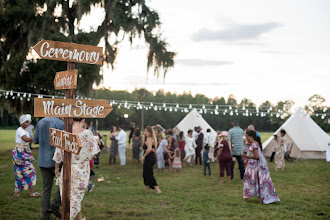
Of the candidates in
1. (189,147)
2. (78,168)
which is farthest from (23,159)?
(189,147)

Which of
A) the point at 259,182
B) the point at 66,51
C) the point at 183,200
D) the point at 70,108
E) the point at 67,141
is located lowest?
the point at 183,200

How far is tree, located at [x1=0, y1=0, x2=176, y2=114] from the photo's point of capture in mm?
15211

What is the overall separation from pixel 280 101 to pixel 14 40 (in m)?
68.8

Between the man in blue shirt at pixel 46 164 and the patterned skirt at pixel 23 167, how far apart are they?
1505 millimetres

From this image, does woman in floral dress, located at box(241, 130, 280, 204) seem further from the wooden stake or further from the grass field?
the wooden stake

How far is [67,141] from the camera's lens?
3.55 metres

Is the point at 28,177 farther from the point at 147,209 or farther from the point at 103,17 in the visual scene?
the point at 103,17

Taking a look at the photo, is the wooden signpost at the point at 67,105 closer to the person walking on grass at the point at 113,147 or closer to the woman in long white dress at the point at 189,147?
the woman in long white dress at the point at 189,147

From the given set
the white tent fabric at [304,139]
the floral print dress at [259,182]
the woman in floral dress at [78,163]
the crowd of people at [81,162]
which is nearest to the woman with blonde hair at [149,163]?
the crowd of people at [81,162]

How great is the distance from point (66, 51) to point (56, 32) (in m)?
12.6

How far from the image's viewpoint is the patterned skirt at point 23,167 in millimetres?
6578

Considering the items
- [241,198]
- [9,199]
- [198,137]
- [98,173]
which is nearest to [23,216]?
[9,199]

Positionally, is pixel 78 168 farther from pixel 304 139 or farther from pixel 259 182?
pixel 304 139

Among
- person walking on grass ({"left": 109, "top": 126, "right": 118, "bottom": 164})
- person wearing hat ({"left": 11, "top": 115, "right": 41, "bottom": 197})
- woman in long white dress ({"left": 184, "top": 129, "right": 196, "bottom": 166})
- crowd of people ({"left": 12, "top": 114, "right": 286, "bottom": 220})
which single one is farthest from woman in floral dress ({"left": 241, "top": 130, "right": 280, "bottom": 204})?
person walking on grass ({"left": 109, "top": 126, "right": 118, "bottom": 164})
